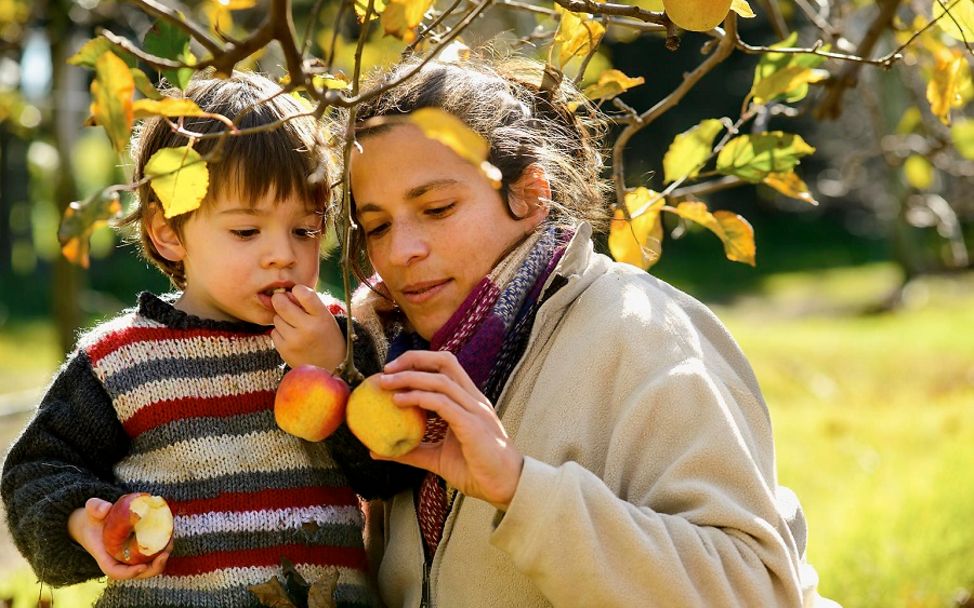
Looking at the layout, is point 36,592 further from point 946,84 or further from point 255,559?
point 946,84

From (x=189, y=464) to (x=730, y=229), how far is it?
102 cm

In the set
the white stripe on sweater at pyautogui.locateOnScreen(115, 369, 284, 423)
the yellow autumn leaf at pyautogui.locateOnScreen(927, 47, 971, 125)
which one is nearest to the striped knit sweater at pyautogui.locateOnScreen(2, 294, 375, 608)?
the white stripe on sweater at pyautogui.locateOnScreen(115, 369, 284, 423)

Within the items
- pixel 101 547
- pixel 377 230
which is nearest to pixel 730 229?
pixel 377 230

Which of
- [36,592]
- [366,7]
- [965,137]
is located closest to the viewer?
[366,7]

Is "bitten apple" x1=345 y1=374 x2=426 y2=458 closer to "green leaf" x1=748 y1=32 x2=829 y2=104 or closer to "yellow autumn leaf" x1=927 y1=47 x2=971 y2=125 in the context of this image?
"green leaf" x1=748 y1=32 x2=829 y2=104

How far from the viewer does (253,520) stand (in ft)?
6.29

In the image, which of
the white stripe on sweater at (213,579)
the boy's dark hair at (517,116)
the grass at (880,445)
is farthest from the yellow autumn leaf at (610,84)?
the grass at (880,445)

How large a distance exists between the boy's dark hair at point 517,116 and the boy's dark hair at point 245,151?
11 cm

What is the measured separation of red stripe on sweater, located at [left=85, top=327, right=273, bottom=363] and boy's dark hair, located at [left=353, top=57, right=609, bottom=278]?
0.99 feet

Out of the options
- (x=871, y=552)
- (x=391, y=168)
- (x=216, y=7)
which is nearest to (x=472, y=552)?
(x=391, y=168)

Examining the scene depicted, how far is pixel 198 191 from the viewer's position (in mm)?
1479

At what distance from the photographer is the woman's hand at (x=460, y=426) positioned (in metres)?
1.50

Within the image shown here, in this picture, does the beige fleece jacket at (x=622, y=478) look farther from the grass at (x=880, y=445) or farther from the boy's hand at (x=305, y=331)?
the grass at (x=880, y=445)

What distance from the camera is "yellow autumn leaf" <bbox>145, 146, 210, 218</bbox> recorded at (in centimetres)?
144
